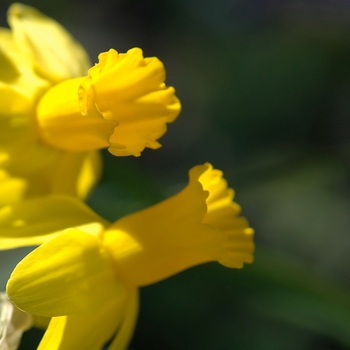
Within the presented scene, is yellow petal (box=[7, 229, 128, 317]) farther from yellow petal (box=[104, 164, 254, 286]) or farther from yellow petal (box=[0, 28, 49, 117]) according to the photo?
yellow petal (box=[0, 28, 49, 117])

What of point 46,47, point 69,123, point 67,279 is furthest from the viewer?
point 46,47

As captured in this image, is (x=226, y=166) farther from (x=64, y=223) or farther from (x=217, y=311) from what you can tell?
(x=64, y=223)

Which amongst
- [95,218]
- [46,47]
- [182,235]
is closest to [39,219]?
[95,218]

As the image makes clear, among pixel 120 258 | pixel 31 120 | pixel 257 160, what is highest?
pixel 31 120

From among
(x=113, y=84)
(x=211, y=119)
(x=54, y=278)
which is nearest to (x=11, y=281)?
(x=54, y=278)

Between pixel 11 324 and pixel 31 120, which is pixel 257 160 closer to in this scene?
pixel 31 120

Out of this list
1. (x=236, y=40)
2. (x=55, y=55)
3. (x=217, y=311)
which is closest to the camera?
(x=55, y=55)
